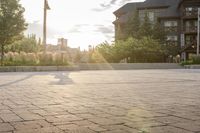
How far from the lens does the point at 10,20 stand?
38375mm

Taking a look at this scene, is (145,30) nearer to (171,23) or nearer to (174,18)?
(171,23)

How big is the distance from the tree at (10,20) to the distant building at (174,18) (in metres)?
22.0

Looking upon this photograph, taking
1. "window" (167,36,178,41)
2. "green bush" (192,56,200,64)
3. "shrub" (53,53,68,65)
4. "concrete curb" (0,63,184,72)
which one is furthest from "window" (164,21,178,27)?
"shrub" (53,53,68,65)

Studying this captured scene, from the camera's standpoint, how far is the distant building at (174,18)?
53.6m

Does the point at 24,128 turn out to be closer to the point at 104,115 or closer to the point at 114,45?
the point at 104,115

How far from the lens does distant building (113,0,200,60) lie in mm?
53581

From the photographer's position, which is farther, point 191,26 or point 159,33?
point 191,26

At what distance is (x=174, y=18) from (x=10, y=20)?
97.7ft

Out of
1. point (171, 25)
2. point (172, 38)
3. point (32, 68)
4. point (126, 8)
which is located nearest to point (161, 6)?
point (171, 25)

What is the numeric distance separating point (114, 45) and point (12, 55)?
1757cm

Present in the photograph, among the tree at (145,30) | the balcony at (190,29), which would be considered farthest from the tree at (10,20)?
the balcony at (190,29)

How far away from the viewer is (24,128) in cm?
421

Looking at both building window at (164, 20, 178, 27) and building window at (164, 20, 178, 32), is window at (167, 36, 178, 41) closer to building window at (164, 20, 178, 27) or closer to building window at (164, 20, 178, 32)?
building window at (164, 20, 178, 32)

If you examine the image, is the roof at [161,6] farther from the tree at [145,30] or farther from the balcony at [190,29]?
the tree at [145,30]
